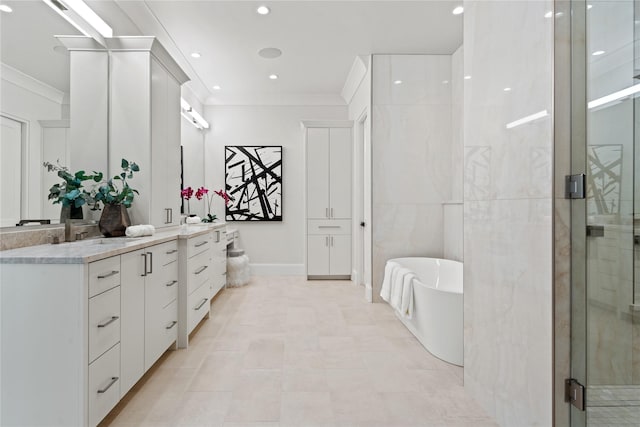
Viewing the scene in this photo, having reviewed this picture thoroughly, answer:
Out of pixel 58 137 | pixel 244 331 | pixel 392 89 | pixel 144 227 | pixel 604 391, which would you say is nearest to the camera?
pixel 604 391

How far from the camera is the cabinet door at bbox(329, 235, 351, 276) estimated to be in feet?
17.0

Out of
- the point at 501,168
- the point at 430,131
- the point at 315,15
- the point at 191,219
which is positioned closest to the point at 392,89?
the point at 430,131

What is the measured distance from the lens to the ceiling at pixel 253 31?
215 centimetres

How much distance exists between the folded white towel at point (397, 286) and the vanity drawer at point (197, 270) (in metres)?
1.69

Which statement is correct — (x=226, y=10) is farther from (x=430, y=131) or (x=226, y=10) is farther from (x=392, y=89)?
(x=430, y=131)

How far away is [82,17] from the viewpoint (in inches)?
96.4

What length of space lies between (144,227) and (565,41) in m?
2.56

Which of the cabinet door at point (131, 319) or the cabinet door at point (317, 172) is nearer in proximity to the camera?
the cabinet door at point (131, 319)

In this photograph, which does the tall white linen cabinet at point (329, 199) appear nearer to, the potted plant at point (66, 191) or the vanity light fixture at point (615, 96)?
the potted plant at point (66, 191)

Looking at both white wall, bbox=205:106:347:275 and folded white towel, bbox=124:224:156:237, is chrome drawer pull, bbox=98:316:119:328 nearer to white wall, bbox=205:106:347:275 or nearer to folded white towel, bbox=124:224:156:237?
folded white towel, bbox=124:224:156:237

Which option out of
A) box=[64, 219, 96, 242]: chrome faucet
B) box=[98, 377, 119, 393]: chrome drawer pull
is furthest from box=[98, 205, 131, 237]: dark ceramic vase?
box=[98, 377, 119, 393]: chrome drawer pull

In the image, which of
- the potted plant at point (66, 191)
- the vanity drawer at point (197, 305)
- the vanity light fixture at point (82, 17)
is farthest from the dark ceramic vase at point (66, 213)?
the vanity light fixture at point (82, 17)

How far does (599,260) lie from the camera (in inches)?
49.4

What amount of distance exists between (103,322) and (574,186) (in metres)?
2.06
